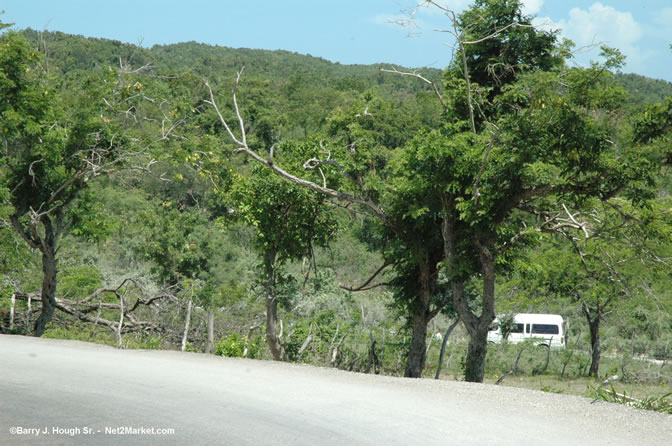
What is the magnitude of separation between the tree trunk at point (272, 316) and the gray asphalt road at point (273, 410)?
4421 millimetres

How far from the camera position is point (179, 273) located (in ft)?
116

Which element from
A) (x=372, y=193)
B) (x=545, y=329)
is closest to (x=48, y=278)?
(x=372, y=193)

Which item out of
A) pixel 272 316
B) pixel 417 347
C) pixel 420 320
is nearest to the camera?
pixel 272 316

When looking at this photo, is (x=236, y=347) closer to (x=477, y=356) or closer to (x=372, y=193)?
(x=372, y=193)

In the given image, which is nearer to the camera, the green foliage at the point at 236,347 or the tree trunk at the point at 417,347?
the green foliage at the point at 236,347

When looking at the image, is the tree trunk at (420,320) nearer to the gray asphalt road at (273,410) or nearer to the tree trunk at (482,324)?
the tree trunk at (482,324)

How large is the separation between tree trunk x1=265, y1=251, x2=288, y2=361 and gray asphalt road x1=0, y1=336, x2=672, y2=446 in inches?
174

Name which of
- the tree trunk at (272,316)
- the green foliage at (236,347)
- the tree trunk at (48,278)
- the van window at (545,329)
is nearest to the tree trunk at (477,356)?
the tree trunk at (272,316)

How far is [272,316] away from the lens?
44.2 ft

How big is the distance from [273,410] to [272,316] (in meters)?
7.14

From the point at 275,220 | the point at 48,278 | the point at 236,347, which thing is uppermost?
the point at 275,220

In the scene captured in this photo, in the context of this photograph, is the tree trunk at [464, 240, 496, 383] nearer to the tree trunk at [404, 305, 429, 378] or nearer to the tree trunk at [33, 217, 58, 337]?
the tree trunk at [404, 305, 429, 378]

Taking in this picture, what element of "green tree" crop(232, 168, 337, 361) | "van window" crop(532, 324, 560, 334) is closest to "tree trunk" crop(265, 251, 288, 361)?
"green tree" crop(232, 168, 337, 361)

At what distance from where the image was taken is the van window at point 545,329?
33469 millimetres
